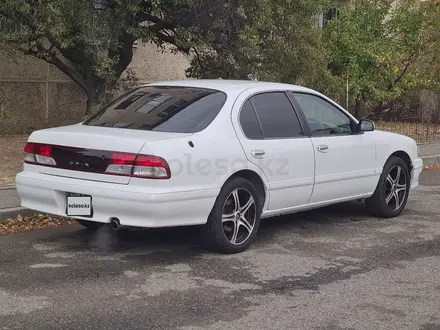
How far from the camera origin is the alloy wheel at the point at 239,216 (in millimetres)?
6383

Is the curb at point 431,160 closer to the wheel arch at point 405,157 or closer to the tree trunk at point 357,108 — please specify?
the tree trunk at point 357,108

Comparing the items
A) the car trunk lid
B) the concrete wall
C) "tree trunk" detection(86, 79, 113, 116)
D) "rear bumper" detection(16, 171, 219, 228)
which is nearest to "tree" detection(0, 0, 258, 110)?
"tree trunk" detection(86, 79, 113, 116)

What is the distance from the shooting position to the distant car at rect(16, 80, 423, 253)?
5859mm

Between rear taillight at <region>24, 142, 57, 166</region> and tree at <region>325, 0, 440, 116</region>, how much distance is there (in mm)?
9775

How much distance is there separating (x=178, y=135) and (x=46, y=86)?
9.06m

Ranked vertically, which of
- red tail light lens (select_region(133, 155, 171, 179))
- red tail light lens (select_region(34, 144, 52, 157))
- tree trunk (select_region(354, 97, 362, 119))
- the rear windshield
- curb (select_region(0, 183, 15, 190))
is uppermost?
the rear windshield

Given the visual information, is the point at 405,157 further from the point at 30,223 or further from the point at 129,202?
the point at 30,223

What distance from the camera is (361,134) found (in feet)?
25.6

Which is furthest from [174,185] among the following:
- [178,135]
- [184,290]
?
[184,290]

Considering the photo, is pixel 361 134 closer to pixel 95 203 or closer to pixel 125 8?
pixel 95 203

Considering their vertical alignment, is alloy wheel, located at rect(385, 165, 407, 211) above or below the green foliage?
below

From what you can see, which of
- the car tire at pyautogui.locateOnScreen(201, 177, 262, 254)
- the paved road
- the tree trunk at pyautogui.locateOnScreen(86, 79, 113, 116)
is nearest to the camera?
the paved road

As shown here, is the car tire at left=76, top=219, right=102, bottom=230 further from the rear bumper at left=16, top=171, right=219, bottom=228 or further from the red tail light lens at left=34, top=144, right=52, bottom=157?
the red tail light lens at left=34, top=144, right=52, bottom=157

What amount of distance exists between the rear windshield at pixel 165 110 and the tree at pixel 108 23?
3355 millimetres
